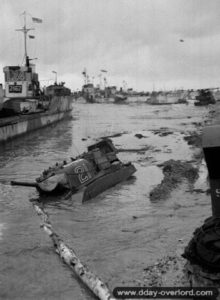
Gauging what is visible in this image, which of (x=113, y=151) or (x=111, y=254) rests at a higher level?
(x=113, y=151)

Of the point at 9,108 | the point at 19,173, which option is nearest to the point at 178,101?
the point at 9,108

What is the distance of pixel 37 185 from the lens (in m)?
13.0

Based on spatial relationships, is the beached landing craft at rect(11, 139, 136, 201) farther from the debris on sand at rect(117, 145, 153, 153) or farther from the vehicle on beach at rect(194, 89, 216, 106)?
the vehicle on beach at rect(194, 89, 216, 106)

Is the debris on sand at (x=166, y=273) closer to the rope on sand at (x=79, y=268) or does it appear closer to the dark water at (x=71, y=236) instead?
the dark water at (x=71, y=236)

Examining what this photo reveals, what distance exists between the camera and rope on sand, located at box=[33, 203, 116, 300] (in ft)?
21.3

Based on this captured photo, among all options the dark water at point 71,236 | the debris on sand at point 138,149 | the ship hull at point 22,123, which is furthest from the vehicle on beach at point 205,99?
the dark water at point 71,236

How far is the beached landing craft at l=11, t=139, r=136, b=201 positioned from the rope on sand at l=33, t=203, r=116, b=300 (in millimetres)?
2569

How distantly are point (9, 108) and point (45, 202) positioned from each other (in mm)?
20999

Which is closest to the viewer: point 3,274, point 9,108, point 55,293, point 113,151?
point 55,293

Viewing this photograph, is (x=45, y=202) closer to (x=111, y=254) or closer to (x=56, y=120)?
(x=111, y=254)

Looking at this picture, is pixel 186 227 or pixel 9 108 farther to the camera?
pixel 9 108

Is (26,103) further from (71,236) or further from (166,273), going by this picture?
(166,273)

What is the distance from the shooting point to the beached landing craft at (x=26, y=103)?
105ft

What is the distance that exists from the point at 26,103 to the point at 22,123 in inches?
241
